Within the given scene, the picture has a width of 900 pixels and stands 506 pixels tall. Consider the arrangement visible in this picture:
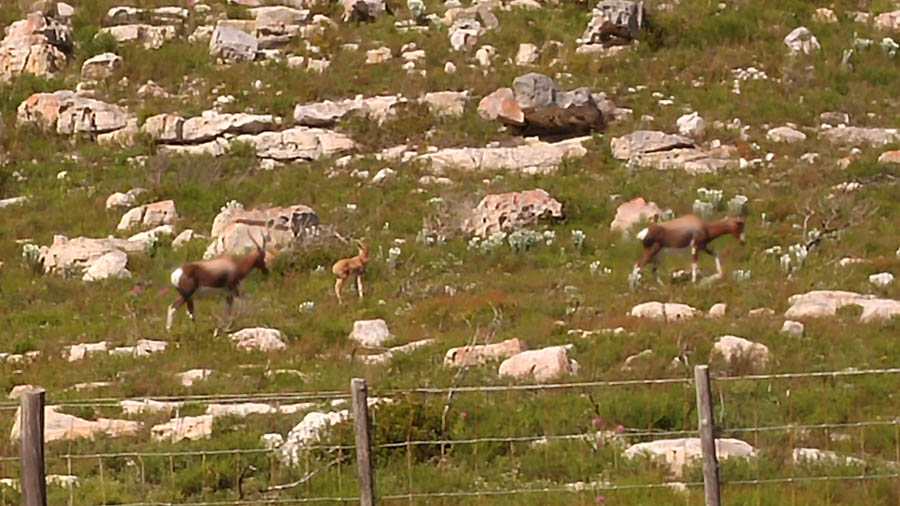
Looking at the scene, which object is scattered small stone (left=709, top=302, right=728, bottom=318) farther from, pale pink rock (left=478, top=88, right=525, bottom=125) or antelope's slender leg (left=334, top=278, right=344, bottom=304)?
pale pink rock (left=478, top=88, right=525, bottom=125)

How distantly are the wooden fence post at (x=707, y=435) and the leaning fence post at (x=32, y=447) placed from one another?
3.77m

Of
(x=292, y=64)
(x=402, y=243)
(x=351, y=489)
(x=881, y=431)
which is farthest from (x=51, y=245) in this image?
(x=881, y=431)

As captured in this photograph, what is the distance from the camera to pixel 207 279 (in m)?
17.1

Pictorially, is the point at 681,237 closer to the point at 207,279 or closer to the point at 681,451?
the point at 207,279

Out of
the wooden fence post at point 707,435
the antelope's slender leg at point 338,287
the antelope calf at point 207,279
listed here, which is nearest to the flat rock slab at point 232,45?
the antelope's slender leg at point 338,287

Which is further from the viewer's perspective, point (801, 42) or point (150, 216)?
point (801, 42)

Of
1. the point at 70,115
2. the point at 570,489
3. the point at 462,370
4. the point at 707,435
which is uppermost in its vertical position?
the point at 707,435

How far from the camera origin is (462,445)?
10609mm

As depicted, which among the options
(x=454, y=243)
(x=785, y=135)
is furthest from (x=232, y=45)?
(x=785, y=135)

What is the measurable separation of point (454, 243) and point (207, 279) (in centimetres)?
463

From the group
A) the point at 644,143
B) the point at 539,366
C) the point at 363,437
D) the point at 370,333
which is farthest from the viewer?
the point at 644,143

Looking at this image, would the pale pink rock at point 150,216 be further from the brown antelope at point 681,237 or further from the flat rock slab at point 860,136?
the flat rock slab at point 860,136

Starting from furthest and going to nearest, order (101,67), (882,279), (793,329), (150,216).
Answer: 1. (101,67)
2. (150,216)
3. (882,279)
4. (793,329)

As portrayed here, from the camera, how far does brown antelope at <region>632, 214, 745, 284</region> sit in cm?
1855
